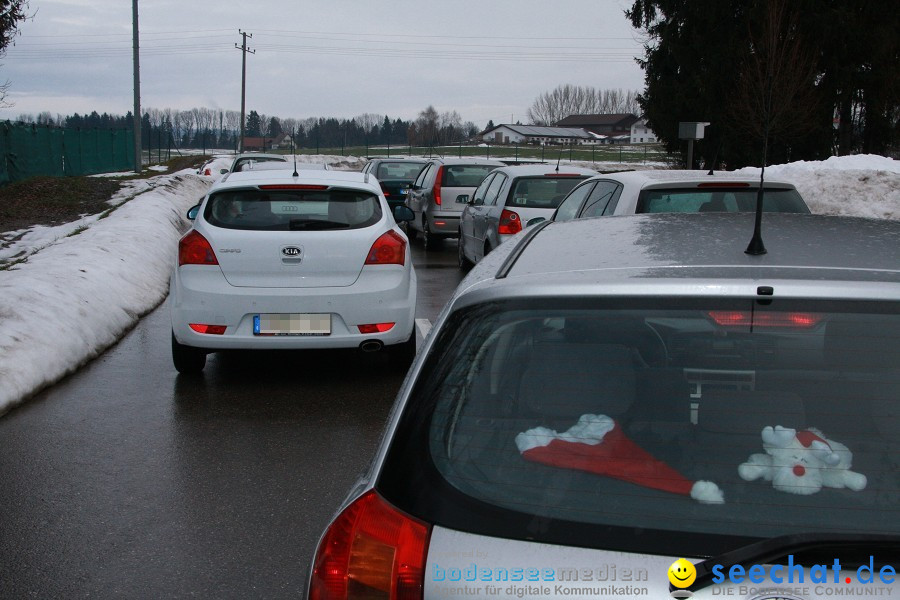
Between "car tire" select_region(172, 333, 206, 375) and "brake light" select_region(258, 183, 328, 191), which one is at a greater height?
"brake light" select_region(258, 183, 328, 191)

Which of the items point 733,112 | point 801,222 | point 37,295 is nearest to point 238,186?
point 37,295

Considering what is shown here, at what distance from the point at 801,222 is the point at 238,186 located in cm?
522

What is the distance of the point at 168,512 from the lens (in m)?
4.72

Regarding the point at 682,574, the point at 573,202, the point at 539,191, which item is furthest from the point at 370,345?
the point at 539,191

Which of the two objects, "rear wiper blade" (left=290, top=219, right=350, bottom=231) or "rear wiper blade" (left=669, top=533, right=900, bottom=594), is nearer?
"rear wiper blade" (left=669, top=533, right=900, bottom=594)

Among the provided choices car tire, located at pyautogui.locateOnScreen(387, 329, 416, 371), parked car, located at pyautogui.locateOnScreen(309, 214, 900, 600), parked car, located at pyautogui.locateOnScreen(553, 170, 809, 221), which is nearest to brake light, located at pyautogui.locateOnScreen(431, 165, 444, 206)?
parked car, located at pyautogui.locateOnScreen(553, 170, 809, 221)

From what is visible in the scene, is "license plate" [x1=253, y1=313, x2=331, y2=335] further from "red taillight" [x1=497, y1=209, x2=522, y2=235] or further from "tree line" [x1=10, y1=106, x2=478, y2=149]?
"tree line" [x1=10, y1=106, x2=478, y2=149]

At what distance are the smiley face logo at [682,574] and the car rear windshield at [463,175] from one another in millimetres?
15864

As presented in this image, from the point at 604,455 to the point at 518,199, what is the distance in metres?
10.4

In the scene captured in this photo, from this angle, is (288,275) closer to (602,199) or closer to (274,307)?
(274,307)

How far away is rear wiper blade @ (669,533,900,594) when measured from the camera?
174 centimetres

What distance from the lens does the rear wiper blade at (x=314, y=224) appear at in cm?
729

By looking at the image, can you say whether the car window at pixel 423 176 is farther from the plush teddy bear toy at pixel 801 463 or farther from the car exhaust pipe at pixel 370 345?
the plush teddy bear toy at pixel 801 463

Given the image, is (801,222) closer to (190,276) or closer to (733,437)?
(733,437)
